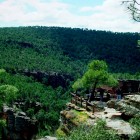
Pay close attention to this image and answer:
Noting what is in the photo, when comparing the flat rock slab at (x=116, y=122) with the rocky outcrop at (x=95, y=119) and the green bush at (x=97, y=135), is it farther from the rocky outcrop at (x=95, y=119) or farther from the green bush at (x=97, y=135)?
the green bush at (x=97, y=135)

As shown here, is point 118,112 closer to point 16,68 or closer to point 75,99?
point 75,99

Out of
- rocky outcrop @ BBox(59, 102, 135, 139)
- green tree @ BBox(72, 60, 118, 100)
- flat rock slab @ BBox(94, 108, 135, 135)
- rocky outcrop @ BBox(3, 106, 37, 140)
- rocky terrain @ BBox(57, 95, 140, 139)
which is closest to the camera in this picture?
flat rock slab @ BBox(94, 108, 135, 135)

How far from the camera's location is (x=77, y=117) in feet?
113

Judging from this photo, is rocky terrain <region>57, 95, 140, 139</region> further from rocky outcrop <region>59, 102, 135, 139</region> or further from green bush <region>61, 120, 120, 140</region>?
green bush <region>61, 120, 120, 140</region>

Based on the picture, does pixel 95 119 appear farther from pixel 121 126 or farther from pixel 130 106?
pixel 121 126

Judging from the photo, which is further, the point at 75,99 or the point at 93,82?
the point at 93,82

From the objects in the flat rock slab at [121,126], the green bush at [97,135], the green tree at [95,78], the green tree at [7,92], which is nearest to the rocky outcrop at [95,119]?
the flat rock slab at [121,126]

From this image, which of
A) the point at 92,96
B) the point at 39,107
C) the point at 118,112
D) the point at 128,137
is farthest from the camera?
the point at 39,107

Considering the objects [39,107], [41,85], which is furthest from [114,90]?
[41,85]

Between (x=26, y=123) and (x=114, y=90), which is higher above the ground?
(x=114, y=90)

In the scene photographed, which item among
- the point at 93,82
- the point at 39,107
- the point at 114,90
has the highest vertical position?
the point at 93,82

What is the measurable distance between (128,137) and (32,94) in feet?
440

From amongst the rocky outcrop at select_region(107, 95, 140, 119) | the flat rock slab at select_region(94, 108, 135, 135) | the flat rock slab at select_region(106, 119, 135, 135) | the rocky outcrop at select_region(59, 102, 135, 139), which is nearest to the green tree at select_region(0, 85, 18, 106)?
the rocky outcrop at select_region(59, 102, 135, 139)

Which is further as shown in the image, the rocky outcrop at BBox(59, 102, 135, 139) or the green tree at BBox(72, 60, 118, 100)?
the green tree at BBox(72, 60, 118, 100)
